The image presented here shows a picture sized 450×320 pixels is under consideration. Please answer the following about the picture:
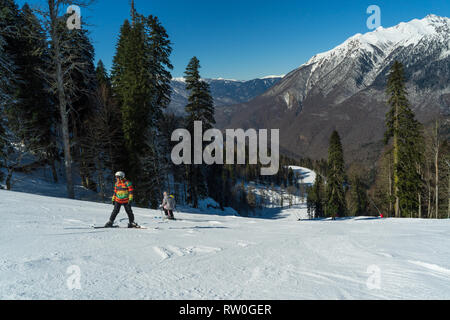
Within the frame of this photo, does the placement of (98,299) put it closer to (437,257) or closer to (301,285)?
(301,285)

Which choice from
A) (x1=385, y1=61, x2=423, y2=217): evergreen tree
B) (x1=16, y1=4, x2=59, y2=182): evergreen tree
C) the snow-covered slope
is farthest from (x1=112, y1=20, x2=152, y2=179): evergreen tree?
(x1=385, y1=61, x2=423, y2=217): evergreen tree

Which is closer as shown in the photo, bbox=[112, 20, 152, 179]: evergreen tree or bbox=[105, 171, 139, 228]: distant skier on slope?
bbox=[105, 171, 139, 228]: distant skier on slope

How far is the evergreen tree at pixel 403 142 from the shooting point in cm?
2225

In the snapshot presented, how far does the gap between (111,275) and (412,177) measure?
2662 centimetres

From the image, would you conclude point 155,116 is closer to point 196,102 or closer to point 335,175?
point 196,102

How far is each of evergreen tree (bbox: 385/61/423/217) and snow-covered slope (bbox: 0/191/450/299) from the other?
1818cm

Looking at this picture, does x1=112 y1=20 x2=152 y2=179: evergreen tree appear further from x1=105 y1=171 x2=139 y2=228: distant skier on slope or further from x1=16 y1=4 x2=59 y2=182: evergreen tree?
x1=105 y1=171 x2=139 y2=228: distant skier on slope

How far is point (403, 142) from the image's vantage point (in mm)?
22562

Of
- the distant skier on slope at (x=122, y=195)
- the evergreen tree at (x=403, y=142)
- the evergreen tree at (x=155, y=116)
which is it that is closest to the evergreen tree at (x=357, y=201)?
the evergreen tree at (x=403, y=142)

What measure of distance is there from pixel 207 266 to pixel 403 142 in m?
24.7

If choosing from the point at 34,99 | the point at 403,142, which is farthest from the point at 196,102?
the point at 403,142

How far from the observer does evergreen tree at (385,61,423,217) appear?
22.2 meters

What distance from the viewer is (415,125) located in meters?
21.9

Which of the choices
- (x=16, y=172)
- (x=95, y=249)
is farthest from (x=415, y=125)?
(x=16, y=172)
